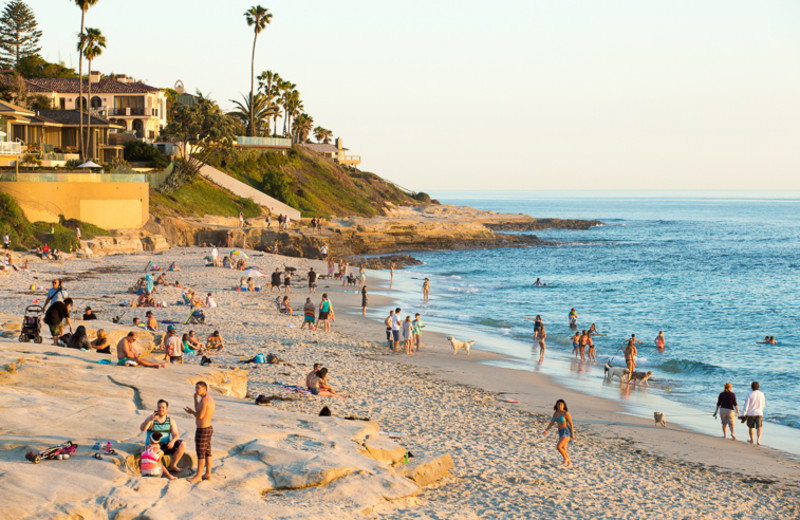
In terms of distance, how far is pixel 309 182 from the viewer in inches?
3123

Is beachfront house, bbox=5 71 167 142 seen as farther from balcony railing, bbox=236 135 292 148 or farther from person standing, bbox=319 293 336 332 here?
person standing, bbox=319 293 336 332

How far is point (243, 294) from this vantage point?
30266 millimetres

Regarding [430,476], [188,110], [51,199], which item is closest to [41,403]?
[430,476]

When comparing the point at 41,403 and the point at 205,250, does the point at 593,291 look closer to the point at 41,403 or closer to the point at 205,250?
the point at 205,250

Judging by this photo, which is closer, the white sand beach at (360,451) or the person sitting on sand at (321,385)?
the white sand beach at (360,451)

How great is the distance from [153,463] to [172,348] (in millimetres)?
7654

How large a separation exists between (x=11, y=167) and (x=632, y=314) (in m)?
34.7

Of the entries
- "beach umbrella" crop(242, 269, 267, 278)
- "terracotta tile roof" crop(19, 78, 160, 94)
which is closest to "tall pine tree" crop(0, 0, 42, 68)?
"terracotta tile roof" crop(19, 78, 160, 94)

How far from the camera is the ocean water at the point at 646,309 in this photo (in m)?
21.0

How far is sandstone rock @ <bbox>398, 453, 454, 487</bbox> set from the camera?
10.3 meters

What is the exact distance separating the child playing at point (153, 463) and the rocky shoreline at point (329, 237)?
103ft

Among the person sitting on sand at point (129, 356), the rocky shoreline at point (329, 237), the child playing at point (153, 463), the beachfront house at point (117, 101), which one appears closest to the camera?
the child playing at point (153, 463)

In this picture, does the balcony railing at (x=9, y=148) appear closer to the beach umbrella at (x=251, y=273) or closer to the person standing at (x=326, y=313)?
the beach umbrella at (x=251, y=273)

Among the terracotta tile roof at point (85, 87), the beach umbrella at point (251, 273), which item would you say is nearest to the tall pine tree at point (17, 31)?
the terracotta tile roof at point (85, 87)
